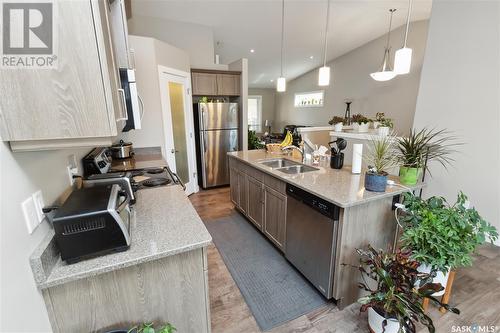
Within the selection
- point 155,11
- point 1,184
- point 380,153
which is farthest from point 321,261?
point 155,11

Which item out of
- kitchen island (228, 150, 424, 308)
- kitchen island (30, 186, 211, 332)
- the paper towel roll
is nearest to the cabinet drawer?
kitchen island (228, 150, 424, 308)

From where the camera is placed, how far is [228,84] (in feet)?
14.4

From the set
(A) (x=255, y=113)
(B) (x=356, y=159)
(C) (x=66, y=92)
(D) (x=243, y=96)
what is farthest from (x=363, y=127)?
(A) (x=255, y=113)

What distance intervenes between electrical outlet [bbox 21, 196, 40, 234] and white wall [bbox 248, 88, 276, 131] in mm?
10618

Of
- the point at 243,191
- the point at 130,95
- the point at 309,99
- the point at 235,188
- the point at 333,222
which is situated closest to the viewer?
the point at 130,95

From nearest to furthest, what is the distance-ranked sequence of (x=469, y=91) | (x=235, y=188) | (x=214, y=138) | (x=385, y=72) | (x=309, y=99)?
(x=469, y=91)
(x=235, y=188)
(x=385, y=72)
(x=214, y=138)
(x=309, y=99)

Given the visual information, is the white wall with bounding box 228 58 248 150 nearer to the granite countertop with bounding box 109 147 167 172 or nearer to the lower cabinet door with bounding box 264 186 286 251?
→ the granite countertop with bounding box 109 147 167 172

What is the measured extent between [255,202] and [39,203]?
6.86ft

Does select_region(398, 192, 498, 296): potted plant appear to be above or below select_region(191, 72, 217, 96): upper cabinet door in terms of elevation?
below

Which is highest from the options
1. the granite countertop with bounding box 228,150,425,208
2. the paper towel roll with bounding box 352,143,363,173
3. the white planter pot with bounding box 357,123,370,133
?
the white planter pot with bounding box 357,123,370,133

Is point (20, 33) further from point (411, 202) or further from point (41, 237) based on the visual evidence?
point (411, 202)

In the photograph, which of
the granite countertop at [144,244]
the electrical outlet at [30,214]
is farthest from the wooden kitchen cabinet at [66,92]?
the granite countertop at [144,244]

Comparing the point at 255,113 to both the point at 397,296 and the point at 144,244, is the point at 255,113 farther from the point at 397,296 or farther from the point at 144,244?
the point at 144,244

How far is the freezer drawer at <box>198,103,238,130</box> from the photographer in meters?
4.06
